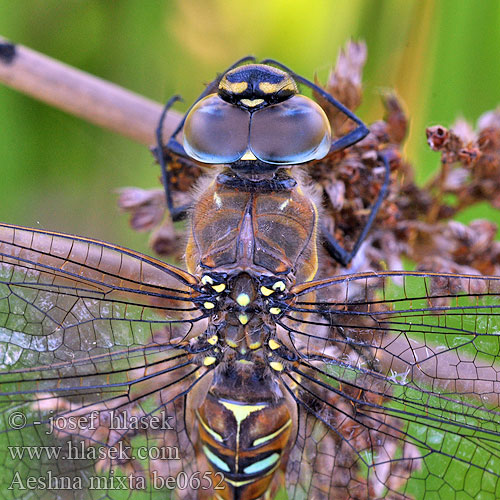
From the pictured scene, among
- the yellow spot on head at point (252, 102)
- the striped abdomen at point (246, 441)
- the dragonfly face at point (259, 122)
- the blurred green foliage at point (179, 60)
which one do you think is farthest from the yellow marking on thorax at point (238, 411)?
the blurred green foliage at point (179, 60)

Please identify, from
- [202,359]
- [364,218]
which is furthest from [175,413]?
[364,218]

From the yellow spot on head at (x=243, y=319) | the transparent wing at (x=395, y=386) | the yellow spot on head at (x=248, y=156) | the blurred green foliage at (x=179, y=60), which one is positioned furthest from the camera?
the blurred green foliage at (x=179, y=60)

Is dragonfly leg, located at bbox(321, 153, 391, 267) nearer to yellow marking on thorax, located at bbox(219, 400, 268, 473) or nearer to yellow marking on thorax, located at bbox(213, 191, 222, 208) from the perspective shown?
yellow marking on thorax, located at bbox(213, 191, 222, 208)

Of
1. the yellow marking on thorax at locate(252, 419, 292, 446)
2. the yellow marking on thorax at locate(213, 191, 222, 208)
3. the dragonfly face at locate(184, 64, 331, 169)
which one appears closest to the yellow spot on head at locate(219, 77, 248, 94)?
the dragonfly face at locate(184, 64, 331, 169)

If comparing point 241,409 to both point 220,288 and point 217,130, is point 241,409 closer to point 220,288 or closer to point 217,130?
point 220,288

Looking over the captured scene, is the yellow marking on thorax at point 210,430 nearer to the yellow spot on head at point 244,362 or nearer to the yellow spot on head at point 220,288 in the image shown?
the yellow spot on head at point 244,362

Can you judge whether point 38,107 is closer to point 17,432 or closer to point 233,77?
point 233,77

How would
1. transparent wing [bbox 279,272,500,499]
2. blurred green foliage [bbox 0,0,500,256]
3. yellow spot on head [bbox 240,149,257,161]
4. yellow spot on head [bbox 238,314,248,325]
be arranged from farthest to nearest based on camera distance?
blurred green foliage [bbox 0,0,500,256]
yellow spot on head [bbox 240,149,257,161]
yellow spot on head [bbox 238,314,248,325]
transparent wing [bbox 279,272,500,499]
